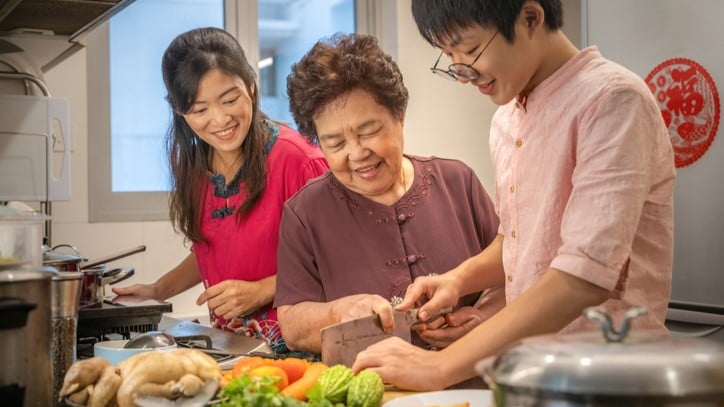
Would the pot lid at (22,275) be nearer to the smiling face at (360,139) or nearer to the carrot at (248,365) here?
the carrot at (248,365)

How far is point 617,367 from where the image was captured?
72 centimetres

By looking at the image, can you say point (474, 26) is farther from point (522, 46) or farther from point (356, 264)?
point (356, 264)

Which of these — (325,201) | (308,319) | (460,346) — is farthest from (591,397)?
(325,201)

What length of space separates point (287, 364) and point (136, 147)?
276 cm

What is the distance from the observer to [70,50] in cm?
368

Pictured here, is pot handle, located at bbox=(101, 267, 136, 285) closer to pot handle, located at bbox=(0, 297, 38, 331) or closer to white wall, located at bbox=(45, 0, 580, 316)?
pot handle, located at bbox=(0, 297, 38, 331)

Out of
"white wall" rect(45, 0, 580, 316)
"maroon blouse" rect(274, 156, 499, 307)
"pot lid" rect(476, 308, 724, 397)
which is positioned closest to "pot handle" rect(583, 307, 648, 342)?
"pot lid" rect(476, 308, 724, 397)

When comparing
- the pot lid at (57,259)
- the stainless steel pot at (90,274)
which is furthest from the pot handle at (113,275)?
the pot lid at (57,259)

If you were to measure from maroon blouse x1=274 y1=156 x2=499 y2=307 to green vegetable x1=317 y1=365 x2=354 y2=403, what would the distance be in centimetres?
68

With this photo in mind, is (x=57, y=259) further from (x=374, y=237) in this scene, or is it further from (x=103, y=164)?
(x=103, y=164)

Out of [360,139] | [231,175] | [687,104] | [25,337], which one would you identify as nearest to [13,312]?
[25,337]

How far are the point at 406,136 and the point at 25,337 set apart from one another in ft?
10.7

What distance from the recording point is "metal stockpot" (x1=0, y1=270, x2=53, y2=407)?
1.16 meters

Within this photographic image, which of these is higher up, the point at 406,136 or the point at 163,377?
the point at 406,136
